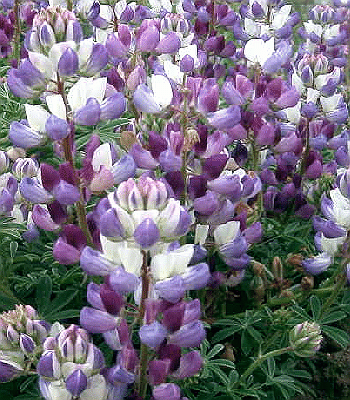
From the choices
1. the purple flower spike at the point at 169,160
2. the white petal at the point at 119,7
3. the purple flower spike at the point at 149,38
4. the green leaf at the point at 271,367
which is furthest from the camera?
the white petal at the point at 119,7

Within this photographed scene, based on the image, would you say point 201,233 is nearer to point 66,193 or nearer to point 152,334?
point 66,193

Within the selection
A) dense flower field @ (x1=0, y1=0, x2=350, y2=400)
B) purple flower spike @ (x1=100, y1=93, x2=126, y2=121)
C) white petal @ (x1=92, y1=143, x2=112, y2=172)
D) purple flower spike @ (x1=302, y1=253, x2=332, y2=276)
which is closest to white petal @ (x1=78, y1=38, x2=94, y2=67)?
dense flower field @ (x1=0, y1=0, x2=350, y2=400)

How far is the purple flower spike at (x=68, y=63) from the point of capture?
1823mm

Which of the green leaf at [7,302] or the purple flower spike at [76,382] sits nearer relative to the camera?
the purple flower spike at [76,382]

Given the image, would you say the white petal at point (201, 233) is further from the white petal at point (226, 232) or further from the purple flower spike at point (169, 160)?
the purple flower spike at point (169, 160)

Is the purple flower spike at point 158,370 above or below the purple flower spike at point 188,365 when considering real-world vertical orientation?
above

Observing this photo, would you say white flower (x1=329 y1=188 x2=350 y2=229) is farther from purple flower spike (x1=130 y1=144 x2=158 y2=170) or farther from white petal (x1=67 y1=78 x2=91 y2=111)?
white petal (x1=67 y1=78 x2=91 y2=111)

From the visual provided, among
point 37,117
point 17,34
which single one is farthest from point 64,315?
point 17,34

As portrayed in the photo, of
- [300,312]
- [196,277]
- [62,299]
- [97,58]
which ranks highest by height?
[97,58]

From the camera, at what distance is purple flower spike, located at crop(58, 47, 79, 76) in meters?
1.82

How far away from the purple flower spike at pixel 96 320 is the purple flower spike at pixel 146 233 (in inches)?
8.3

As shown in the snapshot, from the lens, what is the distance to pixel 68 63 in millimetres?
1830

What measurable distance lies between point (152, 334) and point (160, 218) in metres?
0.24

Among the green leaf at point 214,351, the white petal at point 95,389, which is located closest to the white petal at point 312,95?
the green leaf at point 214,351
